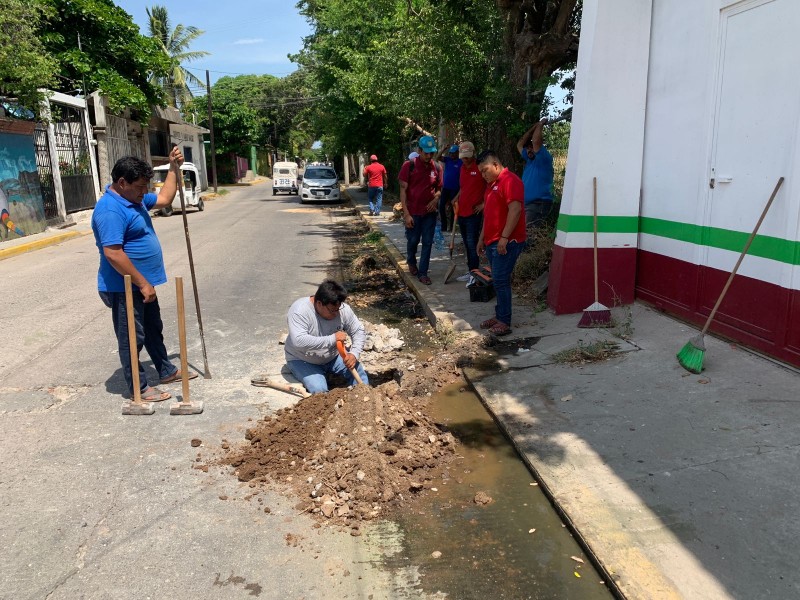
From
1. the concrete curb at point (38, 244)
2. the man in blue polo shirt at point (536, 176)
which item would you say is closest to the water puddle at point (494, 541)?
the man in blue polo shirt at point (536, 176)

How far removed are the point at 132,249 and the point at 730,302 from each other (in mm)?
4789

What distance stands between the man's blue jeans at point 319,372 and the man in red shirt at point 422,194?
3666 mm

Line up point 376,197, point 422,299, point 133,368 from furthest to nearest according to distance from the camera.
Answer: point 376,197 → point 422,299 → point 133,368

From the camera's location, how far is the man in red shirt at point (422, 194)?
27.8ft

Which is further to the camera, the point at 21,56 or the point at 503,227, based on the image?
the point at 21,56

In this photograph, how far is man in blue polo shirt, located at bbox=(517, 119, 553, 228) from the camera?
304 inches

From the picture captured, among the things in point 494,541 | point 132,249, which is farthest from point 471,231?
point 494,541

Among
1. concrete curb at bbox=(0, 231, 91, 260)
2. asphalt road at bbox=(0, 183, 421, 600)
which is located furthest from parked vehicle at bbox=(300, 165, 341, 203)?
asphalt road at bbox=(0, 183, 421, 600)

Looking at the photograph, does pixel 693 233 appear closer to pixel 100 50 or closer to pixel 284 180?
pixel 100 50

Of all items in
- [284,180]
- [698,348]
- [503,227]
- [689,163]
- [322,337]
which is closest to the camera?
[698,348]

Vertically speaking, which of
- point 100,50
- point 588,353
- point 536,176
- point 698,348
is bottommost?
point 588,353

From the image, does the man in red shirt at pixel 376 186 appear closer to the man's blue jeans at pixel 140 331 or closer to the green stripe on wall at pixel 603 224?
the green stripe on wall at pixel 603 224

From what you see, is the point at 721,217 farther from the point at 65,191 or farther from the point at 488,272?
the point at 65,191

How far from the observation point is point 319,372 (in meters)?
5.07
